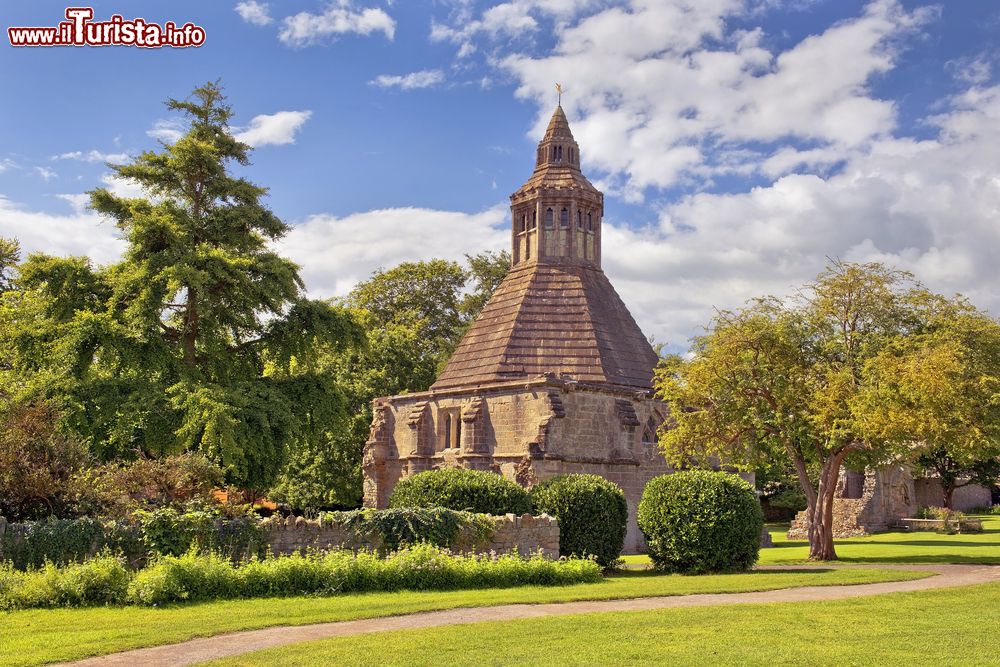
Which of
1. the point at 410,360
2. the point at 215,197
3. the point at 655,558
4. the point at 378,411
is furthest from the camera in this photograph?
the point at 410,360

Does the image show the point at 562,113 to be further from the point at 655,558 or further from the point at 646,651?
the point at 646,651

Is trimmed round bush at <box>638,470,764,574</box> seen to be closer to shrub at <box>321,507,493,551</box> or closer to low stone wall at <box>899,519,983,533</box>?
shrub at <box>321,507,493,551</box>

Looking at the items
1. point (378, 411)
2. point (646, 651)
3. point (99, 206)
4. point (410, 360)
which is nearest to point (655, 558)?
point (646, 651)

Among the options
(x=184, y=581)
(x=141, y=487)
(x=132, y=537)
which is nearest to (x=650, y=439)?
(x=141, y=487)

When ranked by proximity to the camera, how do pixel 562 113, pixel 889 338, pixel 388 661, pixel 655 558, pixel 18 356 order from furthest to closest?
pixel 562 113 < pixel 18 356 < pixel 889 338 < pixel 655 558 < pixel 388 661

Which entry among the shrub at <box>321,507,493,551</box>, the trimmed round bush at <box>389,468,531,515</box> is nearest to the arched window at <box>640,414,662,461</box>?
the trimmed round bush at <box>389,468,531,515</box>

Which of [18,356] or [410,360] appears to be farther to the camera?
[410,360]

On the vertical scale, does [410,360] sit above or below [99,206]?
below

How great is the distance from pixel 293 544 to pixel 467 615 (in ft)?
15.9

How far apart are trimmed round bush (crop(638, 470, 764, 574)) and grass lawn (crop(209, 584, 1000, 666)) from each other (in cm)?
656

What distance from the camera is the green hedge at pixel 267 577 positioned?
14070 mm

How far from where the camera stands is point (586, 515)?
2133cm

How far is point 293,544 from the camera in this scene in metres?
17.2

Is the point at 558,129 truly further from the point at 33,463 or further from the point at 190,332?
the point at 33,463
